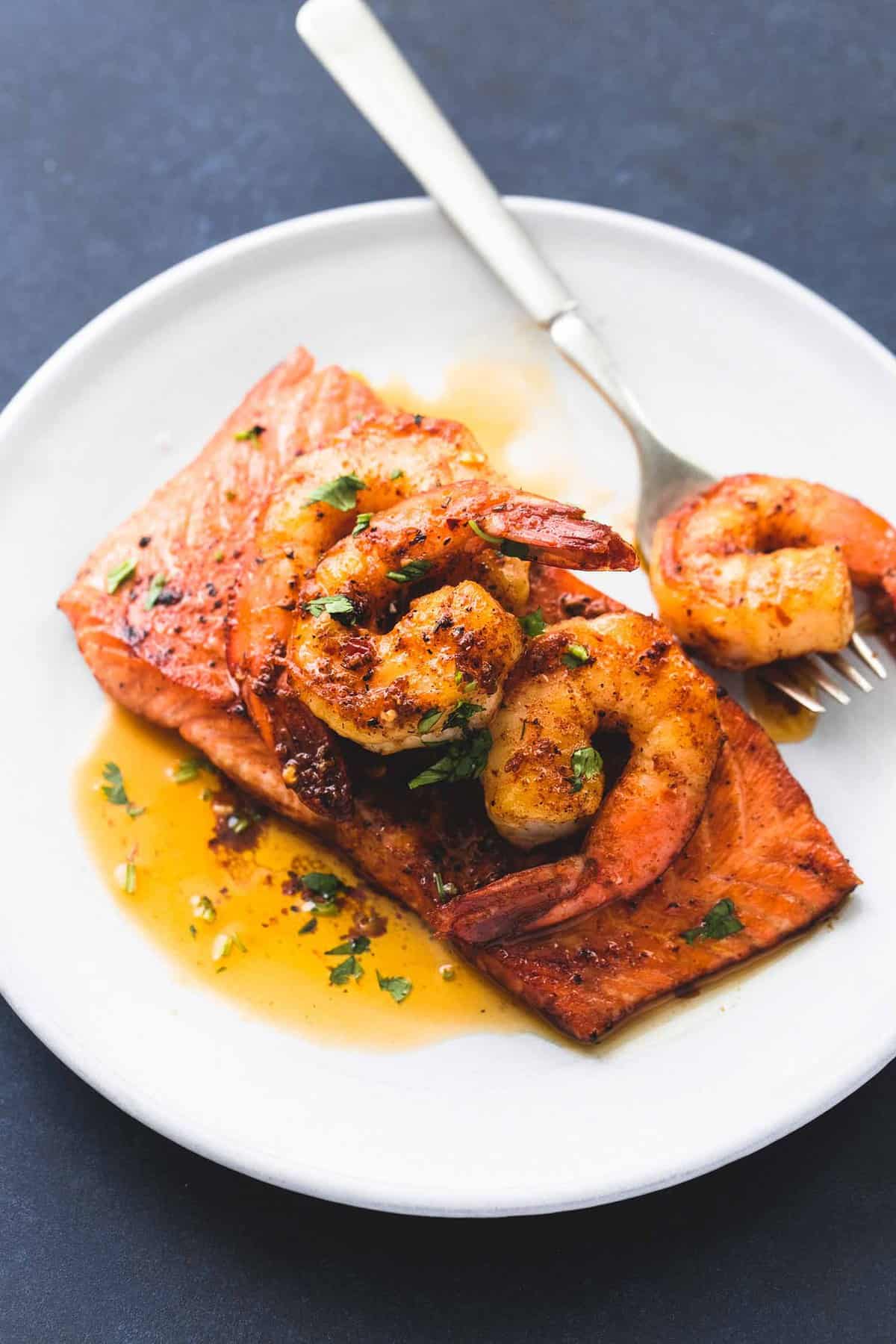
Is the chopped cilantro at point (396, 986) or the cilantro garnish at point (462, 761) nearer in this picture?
the cilantro garnish at point (462, 761)

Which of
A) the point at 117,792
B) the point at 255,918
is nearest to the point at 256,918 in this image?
the point at 255,918

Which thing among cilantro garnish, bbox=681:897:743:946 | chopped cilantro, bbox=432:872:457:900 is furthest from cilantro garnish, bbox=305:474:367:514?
cilantro garnish, bbox=681:897:743:946

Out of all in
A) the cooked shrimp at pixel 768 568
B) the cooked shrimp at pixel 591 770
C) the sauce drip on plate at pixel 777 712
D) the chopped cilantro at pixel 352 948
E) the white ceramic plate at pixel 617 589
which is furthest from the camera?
the sauce drip on plate at pixel 777 712

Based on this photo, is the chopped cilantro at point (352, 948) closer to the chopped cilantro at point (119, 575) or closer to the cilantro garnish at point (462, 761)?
the cilantro garnish at point (462, 761)

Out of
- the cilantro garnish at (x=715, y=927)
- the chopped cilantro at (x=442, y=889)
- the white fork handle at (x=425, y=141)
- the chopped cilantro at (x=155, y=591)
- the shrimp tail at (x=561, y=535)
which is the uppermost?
the white fork handle at (x=425, y=141)

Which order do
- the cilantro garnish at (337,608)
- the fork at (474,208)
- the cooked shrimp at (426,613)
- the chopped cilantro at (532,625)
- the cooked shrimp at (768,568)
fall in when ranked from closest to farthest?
the cooked shrimp at (426,613)
the cilantro garnish at (337,608)
the chopped cilantro at (532,625)
the cooked shrimp at (768,568)
the fork at (474,208)

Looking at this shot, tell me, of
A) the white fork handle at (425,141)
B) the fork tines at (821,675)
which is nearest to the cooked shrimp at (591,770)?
the fork tines at (821,675)

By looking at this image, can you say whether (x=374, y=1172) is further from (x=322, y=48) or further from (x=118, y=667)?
(x=322, y=48)
